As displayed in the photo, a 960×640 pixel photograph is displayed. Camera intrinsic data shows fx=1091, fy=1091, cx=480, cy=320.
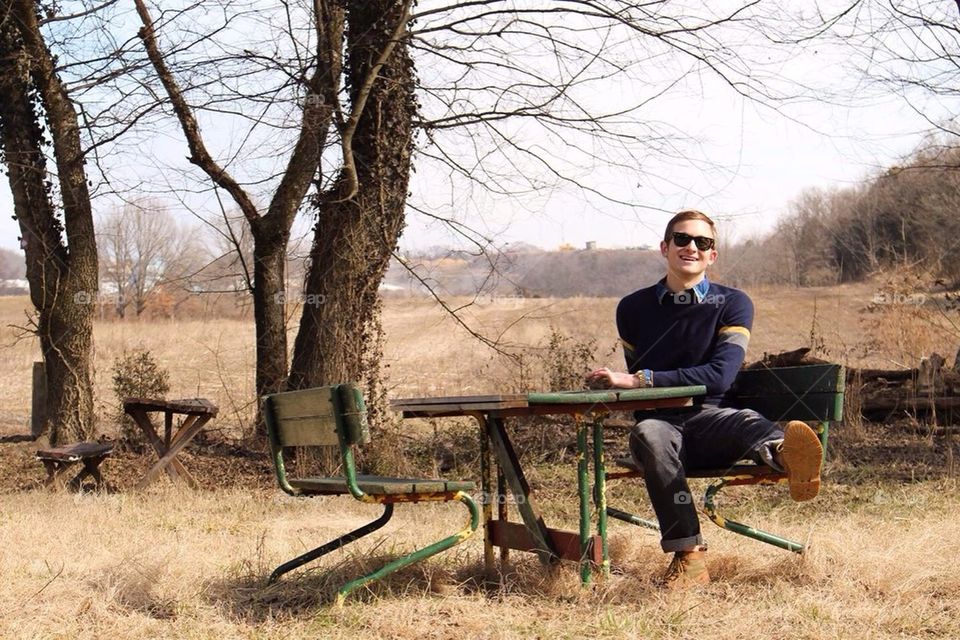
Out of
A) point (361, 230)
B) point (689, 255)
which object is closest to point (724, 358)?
point (689, 255)

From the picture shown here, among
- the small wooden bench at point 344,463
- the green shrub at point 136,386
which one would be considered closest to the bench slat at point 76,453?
the green shrub at point 136,386

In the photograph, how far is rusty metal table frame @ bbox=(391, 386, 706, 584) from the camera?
419cm

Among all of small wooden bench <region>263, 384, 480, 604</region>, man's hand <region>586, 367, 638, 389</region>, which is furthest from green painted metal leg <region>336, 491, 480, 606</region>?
man's hand <region>586, 367, 638, 389</region>

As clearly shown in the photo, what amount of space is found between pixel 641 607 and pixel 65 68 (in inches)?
301

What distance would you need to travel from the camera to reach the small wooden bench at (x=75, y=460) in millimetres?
8117

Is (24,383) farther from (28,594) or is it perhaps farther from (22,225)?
(28,594)

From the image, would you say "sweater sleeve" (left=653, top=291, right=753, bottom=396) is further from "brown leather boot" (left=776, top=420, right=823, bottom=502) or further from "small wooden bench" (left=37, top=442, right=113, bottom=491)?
"small wooden bench" (left=37, top=442, right=113, bottom=491)

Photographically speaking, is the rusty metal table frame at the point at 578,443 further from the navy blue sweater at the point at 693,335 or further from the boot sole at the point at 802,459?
the boot sole at the point at 802,459

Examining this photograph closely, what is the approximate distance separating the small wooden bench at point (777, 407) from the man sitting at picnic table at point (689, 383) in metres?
0.12

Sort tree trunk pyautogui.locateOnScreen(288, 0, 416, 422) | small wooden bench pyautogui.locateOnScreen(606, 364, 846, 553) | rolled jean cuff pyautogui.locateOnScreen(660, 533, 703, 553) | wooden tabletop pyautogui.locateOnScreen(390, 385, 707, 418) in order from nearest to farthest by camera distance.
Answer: wooden tabletop pyautogui.locateOnScreen(390, 385, 707, 418) → rolled jean cuff pyautogui.locateOnScreen(660, 533, 703, 553) → small wooden bench pyautogui.locateOnScreen(606, 364, 846, 553) → tree trunk pyautogui.locateOnScreen(288, 0, 416, 422)

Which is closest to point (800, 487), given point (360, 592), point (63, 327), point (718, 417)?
point (718, 417)

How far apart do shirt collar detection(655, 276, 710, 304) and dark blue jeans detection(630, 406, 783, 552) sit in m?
0.49

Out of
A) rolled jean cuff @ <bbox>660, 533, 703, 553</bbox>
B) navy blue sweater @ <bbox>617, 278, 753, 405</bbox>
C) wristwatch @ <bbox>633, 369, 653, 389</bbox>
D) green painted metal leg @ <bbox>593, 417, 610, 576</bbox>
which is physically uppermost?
navy blue sweater @ <bbox>617, 278, 753, 405</bbox>

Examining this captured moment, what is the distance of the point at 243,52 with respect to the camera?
877 cm
